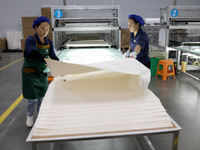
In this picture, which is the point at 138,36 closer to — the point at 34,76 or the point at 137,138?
the point at 137,138

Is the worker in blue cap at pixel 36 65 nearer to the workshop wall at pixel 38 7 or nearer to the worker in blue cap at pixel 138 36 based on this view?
the worker in blue cap at pixel 138 36

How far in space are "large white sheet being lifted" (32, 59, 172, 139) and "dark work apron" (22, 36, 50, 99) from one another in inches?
46.2

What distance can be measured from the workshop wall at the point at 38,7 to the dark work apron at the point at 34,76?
310 inches

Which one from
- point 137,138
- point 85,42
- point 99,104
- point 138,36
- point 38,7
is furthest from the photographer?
point 38,7

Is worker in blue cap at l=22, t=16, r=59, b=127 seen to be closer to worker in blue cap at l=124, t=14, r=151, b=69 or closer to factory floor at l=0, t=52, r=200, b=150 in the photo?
factory floor at l=0, t=52, r=200, b=150

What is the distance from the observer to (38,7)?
948 centimetres

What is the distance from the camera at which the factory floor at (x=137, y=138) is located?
2107 mm

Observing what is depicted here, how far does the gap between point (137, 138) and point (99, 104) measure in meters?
1.40

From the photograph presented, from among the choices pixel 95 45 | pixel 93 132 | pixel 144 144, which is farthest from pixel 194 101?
pixel 93 132

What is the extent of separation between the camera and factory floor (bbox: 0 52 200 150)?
211cm

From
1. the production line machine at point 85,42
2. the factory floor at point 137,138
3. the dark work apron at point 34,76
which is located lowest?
the factory floor at point 137,138

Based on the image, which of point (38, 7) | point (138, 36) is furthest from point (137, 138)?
point (38, 7)

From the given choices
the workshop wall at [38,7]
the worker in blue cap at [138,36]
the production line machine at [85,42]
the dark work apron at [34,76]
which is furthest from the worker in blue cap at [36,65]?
the workshop wall at [38,7]

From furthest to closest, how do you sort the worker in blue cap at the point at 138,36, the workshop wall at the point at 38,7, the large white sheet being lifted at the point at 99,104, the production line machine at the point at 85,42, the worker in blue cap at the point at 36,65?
the workshop wall at the point at 38,7
the production line machine at the point at 85,42
the worker in blue cap at the point at 138,36
the worker in blue cap at the point at 36,65
the large white sheet being lifted at the point at 99,104
